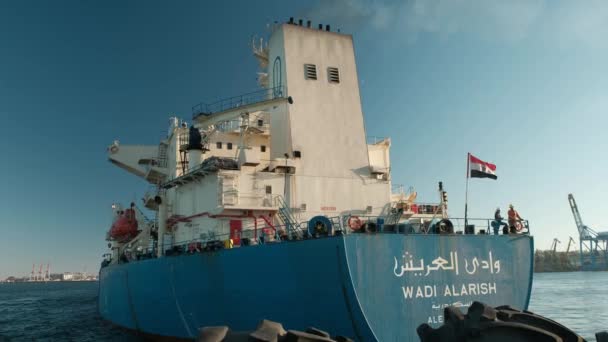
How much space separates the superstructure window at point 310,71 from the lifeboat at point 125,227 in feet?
58.6

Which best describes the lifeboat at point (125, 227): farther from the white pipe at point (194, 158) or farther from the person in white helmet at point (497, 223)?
the person in white helmet at point (497, 223)

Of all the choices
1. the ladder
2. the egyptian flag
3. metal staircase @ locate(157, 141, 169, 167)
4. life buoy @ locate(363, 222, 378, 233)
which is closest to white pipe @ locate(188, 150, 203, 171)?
metal staircase @ locate(157, 141, 169, 167)

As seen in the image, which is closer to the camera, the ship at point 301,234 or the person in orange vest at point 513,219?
the ship at point 301,234

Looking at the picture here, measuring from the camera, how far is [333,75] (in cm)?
1792

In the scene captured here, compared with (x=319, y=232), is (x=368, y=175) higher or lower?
higher

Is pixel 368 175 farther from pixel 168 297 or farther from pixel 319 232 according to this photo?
pixel 168 297

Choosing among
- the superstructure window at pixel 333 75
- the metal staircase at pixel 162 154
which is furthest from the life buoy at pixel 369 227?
the metal staircase at pixel 162 154

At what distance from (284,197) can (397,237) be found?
229 inches

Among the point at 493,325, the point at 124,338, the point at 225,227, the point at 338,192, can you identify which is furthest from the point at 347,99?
the point at 124,338

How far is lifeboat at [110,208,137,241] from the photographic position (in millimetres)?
29312

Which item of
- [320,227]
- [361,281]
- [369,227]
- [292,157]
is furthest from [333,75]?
[361,281]

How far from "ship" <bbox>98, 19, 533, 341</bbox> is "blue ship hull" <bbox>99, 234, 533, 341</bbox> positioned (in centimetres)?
3

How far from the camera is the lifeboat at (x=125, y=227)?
29.3 meters

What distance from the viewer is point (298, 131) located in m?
16.8
